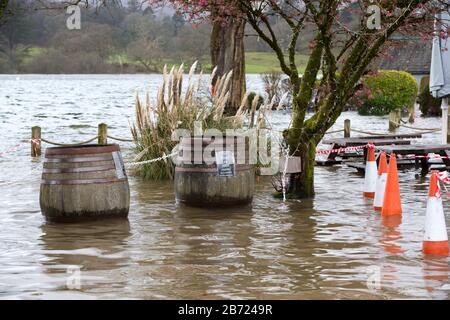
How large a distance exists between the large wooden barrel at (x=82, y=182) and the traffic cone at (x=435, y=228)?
426cm

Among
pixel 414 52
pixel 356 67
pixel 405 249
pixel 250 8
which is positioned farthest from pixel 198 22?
pixel 414 52

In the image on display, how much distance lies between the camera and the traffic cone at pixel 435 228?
32.7 ft

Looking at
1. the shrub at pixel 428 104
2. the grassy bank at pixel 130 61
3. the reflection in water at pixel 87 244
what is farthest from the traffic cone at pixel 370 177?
the grassy bank at pixel 130 61

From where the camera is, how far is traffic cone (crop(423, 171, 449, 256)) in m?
9.96

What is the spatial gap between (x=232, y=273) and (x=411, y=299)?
1890 mm

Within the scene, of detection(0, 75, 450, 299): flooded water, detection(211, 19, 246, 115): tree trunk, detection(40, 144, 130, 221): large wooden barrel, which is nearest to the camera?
detection(0, 75, 450, 299): flooded water

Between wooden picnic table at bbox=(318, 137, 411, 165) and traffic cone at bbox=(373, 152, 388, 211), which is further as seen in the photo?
wooden picnic table at bbox=(318, 137, 411, 165)

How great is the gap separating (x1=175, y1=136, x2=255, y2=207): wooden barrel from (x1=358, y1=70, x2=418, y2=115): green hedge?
35.9 m

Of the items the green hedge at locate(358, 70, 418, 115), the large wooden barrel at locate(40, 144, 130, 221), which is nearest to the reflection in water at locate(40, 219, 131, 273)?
the large wooden barrel at locate(40, 144, 130, 221)

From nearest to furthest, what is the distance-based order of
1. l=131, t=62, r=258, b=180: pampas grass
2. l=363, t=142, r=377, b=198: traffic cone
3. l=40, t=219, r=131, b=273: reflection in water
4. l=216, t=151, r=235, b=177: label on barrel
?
1. l=40, t=219, r=131, b=273: reflection in water
2. l=216, t=151, r=235, b=177: label on barrel
3. l=363, t=142, r=377, b=198: traffic cone
4. l=131, t=62, r=258, b=180: pampas grass

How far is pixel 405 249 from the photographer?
10.3 meters

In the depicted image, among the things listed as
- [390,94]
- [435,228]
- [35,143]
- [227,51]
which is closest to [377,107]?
[390,94]

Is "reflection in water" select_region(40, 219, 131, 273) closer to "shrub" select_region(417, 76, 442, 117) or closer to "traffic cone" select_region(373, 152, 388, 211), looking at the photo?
"traffic cone" select_region(373, 152, 388, 211)

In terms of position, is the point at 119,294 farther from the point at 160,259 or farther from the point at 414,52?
the point at 414,52
